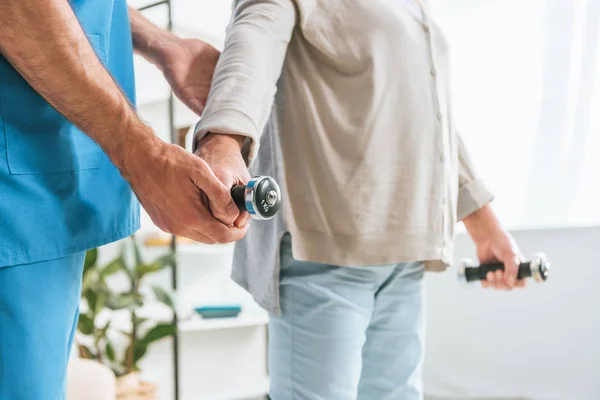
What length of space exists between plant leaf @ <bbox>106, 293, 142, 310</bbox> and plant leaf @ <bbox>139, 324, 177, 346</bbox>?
157 millimetres

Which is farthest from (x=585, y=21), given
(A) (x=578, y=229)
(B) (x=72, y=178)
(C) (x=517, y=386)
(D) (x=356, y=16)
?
(B) (x=72, y=178)

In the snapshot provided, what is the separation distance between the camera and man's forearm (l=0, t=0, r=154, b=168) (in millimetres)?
493

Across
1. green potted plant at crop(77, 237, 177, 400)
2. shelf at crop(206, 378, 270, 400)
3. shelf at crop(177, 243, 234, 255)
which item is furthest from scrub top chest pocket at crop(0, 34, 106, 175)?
shelf at crop(206, 378, 270, 400)

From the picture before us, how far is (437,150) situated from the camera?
93 centimetres

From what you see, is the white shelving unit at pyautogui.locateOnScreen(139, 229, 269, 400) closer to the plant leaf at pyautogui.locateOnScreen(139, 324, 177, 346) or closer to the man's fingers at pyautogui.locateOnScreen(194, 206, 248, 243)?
the plant leaf at pyautogui.locateOnScreen(139, 324, 177, 346)

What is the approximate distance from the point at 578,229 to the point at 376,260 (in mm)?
1707

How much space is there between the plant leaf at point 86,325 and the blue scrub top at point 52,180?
5.14ft

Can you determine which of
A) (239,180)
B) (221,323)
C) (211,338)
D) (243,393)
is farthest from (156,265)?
(239,180)

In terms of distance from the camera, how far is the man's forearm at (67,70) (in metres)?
0.49

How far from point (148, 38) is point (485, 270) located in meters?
0.78

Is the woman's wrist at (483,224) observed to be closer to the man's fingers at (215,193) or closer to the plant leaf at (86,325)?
the man's fingers at (215,193)

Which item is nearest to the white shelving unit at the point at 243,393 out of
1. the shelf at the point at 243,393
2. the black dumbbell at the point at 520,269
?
the shelf at the point at 243,393

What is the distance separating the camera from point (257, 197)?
56cm

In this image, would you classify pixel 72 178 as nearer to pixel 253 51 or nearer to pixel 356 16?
pixel 253 51
